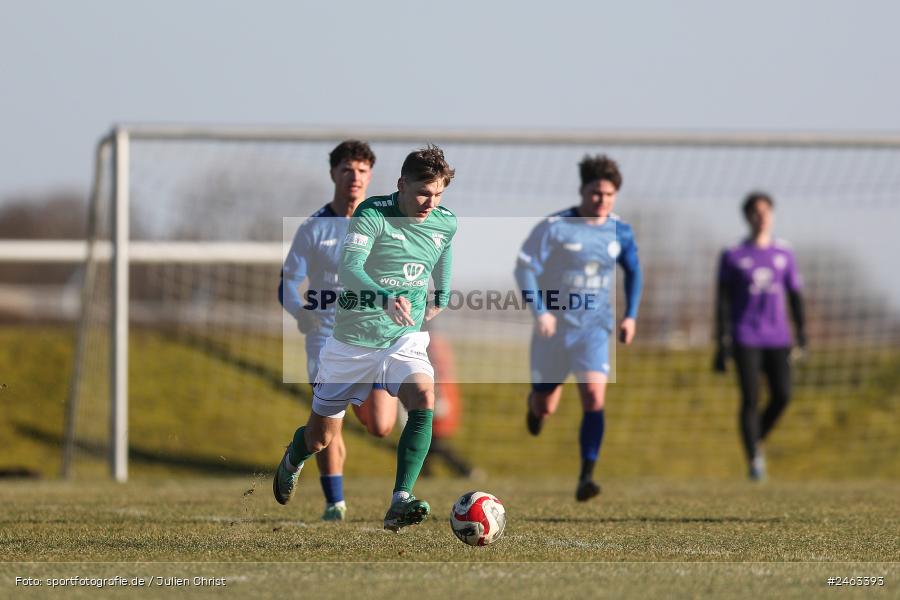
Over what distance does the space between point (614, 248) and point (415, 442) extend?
320 centimetres

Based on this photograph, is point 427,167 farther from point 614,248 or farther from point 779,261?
point 779,261

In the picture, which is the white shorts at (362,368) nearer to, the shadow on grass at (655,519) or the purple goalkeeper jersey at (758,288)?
the shadow on grass at (655,519)

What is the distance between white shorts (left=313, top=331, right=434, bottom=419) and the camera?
674cm

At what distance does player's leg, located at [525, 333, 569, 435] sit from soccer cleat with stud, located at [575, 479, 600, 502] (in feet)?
2.55

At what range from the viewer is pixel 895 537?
687 cm

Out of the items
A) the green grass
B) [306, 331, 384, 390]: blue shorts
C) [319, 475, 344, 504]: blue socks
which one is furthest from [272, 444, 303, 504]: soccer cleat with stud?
the green grass

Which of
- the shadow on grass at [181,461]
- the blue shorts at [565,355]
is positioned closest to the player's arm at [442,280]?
the blue shorts at [565,355]

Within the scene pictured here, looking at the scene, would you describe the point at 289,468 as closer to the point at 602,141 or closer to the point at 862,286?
the point at 602,141

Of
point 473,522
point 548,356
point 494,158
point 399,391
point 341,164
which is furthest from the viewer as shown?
point 494,158

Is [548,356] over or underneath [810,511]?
over

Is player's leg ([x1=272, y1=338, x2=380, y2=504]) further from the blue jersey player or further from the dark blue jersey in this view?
the dark blue jersey

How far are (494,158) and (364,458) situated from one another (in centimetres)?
459

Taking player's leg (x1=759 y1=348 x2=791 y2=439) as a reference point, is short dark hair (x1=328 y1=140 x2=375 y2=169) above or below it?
above

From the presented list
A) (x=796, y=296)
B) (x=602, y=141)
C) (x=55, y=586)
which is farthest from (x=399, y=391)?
(x=602, y=141)
